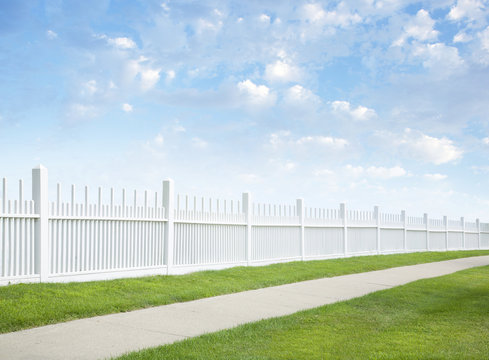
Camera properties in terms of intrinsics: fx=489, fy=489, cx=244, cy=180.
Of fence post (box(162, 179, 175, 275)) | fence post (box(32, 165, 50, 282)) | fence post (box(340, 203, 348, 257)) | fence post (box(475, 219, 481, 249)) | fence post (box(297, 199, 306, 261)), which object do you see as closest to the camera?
fence post (box(32, 165, 50, 282))

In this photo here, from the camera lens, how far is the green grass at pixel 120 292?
7523mm

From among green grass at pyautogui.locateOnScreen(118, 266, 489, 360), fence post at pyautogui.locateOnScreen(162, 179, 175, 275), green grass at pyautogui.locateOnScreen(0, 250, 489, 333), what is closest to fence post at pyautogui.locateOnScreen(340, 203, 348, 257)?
green grass at pyautogui.locateOnScreen(0, 250, 489, 333)

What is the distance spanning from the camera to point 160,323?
718cm

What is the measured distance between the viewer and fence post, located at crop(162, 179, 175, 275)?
1275cm

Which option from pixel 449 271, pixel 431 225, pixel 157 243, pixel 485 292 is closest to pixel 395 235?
pixel 431 225

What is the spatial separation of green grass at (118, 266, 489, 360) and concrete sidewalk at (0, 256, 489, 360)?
446 mm

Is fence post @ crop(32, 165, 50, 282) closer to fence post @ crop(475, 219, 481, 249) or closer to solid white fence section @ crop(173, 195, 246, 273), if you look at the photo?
solid white fence section @ crop(173, 195, 246, 273)

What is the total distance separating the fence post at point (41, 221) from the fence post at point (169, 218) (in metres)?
3.20

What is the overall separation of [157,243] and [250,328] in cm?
628

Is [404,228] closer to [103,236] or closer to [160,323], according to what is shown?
[103,236]

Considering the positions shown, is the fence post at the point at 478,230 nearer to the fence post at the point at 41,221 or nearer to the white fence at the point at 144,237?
the white fence at the point at 144,237

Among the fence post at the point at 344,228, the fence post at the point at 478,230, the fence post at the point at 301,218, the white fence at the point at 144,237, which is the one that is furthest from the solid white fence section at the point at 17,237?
the fence post at the point at 478,230

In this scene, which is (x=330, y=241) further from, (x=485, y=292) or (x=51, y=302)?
(x=51, y=302)

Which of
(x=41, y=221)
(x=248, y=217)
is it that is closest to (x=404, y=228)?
(x=248, y=217)
